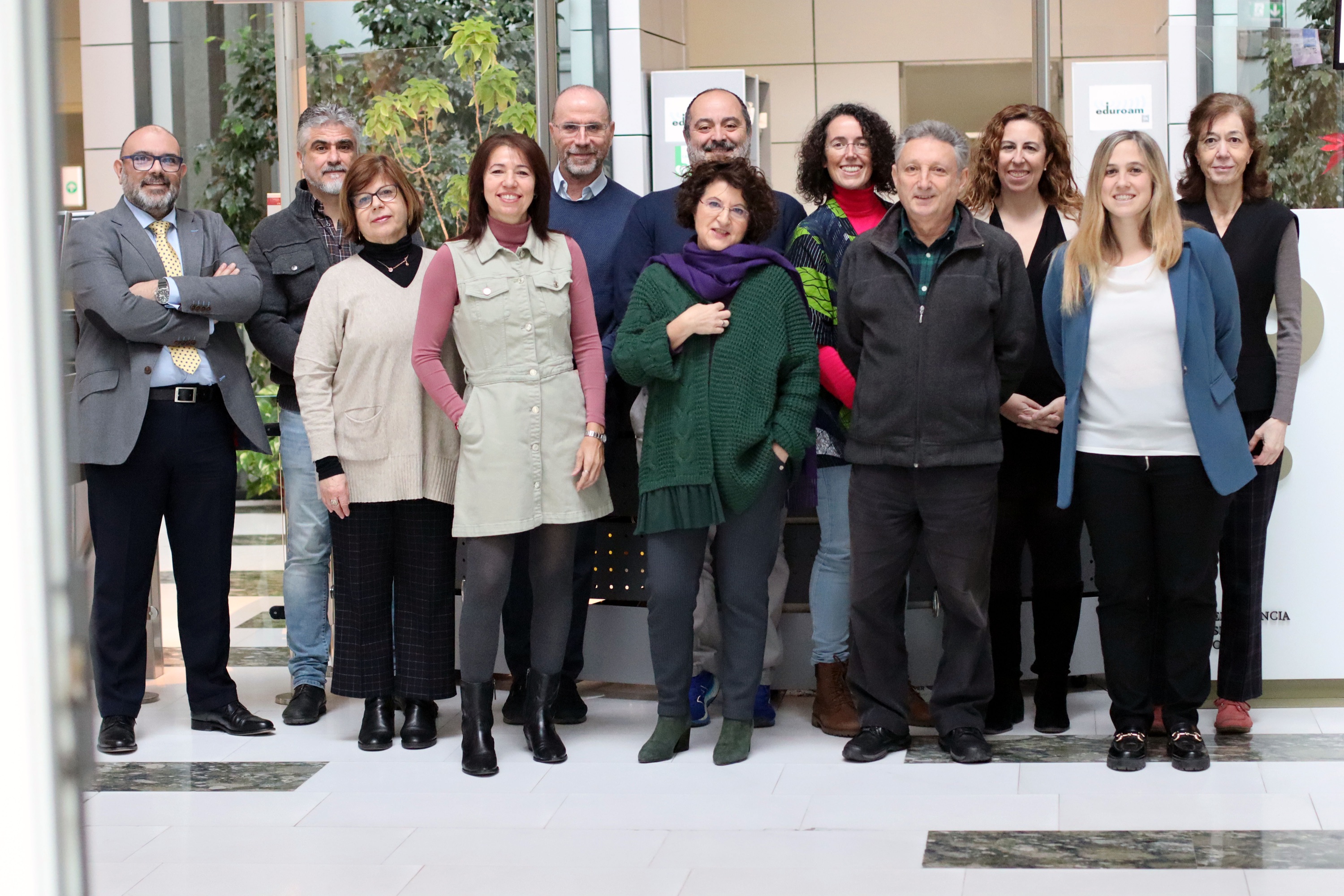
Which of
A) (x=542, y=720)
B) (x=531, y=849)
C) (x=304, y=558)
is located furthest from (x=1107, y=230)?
(x=304, y=558)

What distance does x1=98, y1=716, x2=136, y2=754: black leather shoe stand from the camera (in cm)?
396

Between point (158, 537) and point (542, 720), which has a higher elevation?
point (158, 537)

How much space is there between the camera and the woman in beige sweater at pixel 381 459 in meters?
3.81

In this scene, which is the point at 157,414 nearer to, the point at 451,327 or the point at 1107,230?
the point at 451,327

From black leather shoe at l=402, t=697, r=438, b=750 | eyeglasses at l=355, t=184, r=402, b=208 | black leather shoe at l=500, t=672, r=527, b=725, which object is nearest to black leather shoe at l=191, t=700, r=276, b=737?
black leather shoe at l=402, t=697, r=438, b=750

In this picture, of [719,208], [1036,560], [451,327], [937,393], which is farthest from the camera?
[1036,560]

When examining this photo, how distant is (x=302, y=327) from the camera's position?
4070mm

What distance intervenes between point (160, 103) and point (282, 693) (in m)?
5.65

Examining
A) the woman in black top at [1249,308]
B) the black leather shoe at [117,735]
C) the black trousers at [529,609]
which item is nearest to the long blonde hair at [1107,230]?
the woman in black top at [1249,308]

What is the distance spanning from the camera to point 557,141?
407cm

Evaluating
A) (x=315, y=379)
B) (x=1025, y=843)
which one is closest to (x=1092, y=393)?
(x=1025, y=843)

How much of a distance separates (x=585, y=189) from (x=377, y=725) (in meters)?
1.63

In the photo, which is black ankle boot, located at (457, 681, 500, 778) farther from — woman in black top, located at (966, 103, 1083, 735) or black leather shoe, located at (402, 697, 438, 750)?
woman in black top, located at (966, 103, 1083, 735)

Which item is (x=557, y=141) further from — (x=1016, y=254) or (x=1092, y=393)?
(x=1092, y=393)
